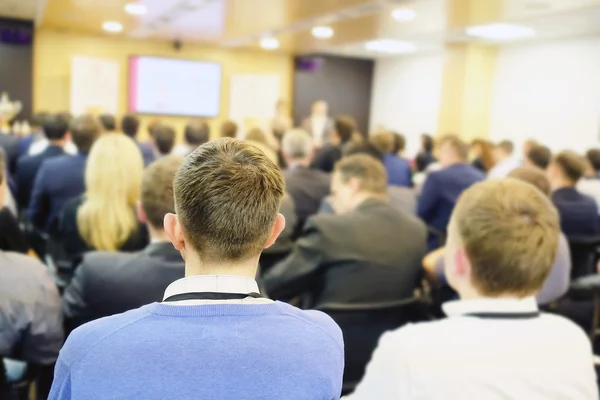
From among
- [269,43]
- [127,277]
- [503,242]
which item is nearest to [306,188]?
[127,277]

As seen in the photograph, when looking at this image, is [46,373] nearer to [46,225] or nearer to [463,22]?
[46,225]

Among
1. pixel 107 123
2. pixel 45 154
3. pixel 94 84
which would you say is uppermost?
pixel 94 84

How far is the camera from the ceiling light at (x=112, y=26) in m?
8.89

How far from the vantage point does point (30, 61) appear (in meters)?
9.88

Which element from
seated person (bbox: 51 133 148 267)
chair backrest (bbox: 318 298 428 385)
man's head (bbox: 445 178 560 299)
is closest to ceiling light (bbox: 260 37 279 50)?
seated person (bbox: 51 133 148 267)

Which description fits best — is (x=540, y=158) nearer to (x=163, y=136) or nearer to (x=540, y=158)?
(x=540, y=158)

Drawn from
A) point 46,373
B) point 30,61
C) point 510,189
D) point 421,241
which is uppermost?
point 30,61

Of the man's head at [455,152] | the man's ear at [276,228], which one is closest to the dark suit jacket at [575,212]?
the man's head at [455,152]

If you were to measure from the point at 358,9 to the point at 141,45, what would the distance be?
5.55 meters

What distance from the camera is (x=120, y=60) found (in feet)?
35.3

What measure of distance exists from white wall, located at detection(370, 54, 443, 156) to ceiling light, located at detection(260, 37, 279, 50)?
260 cm

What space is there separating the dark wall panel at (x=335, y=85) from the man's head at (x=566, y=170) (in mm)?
8754

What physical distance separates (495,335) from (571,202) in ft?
8.77

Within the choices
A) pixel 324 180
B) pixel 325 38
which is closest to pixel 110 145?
pixel 324 180
